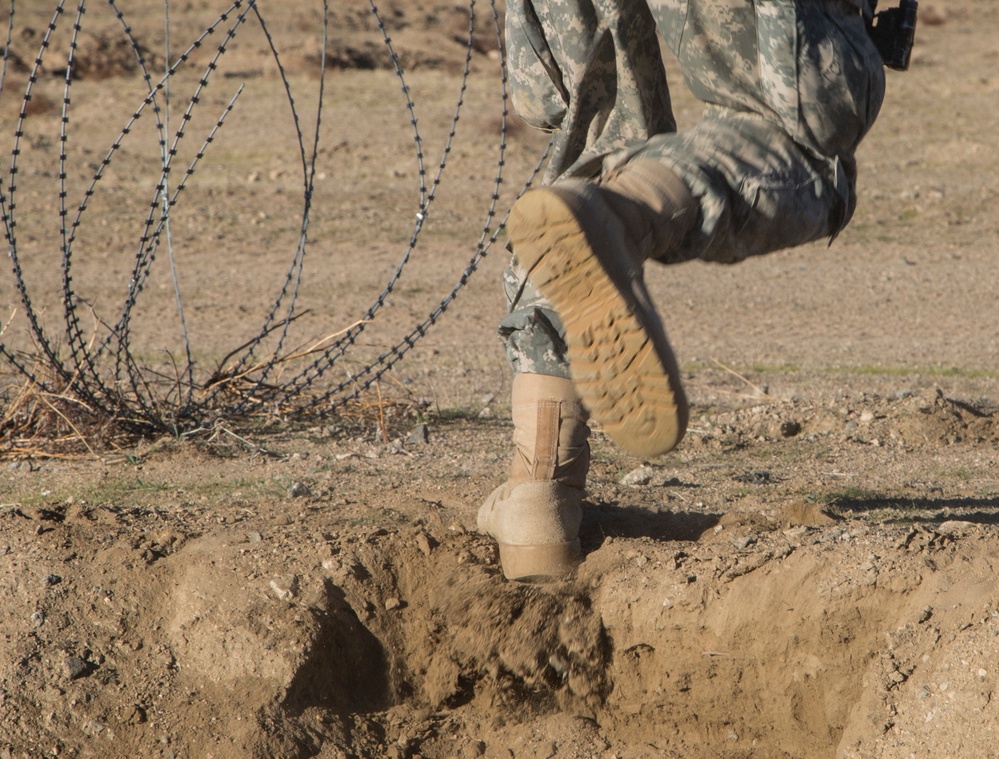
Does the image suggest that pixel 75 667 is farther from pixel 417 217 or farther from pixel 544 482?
pixel 417 217

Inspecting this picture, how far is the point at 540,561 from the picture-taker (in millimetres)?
2953

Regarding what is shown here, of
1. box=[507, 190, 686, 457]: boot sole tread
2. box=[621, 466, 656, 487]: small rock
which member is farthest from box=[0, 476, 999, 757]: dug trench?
box=[621, 466, 656, 487]: small rock

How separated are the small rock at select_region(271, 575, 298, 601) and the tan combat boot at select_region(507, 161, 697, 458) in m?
0.94

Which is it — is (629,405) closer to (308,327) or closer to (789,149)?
(789,149)

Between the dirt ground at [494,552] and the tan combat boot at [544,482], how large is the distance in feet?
0.24

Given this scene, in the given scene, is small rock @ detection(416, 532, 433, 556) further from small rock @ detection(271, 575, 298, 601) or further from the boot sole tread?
the boot sole tread

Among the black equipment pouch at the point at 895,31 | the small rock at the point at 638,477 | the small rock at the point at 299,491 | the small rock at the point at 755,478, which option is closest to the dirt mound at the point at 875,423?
the small rock at the point at 755,478

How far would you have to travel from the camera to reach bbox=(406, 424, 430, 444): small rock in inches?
181

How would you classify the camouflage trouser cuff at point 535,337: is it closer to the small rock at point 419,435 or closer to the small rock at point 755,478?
the small rock at point 755,478

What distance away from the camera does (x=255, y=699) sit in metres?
2.67

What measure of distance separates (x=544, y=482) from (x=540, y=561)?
0.18m

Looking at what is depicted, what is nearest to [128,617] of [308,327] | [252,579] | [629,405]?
[252,579]

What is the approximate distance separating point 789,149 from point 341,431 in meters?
2.54

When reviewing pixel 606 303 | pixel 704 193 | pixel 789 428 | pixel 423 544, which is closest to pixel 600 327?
pixel 606 303
